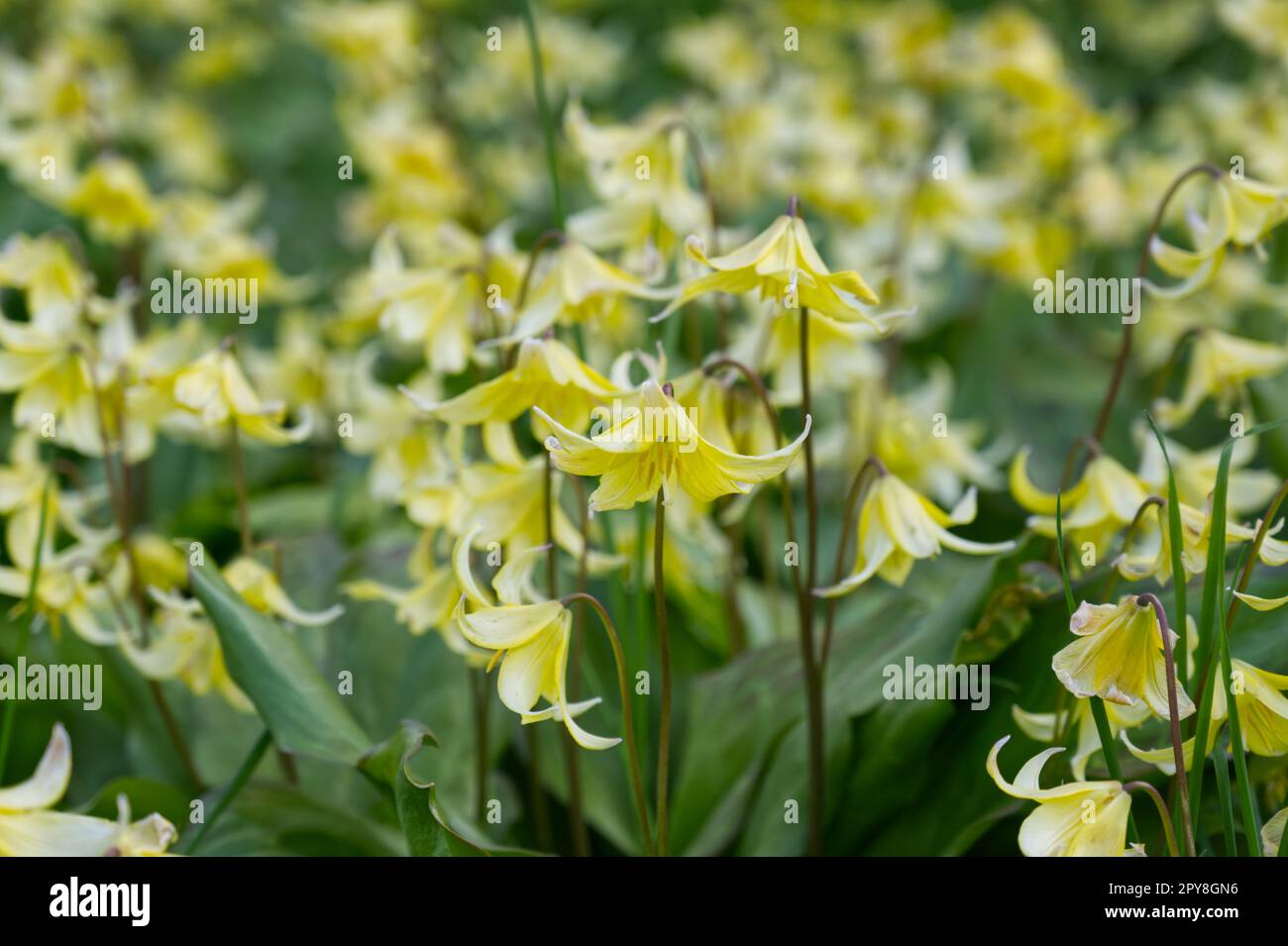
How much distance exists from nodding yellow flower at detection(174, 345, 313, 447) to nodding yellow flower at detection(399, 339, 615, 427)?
0.27m

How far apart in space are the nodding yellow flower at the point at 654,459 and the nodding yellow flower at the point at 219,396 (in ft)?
1.82

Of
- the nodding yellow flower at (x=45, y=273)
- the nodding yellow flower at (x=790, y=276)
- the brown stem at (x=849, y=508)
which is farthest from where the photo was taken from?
Answer: the nodding yellow flower at (x=45, y=273)

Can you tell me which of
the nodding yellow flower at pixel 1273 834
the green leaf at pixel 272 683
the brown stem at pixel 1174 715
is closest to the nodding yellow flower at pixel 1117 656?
the brown stem at pixel 1174 715

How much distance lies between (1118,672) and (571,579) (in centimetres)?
97

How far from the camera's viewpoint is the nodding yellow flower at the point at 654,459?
3.51ft

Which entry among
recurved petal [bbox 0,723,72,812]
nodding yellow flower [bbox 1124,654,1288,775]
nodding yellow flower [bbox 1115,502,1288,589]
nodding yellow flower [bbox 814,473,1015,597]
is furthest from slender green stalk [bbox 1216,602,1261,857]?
recurved petal [bbox 0,723,72,812]

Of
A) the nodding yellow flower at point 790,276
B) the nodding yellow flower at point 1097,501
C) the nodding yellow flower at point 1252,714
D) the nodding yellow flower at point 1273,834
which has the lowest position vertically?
the nodding yellow flower at point 1273,834

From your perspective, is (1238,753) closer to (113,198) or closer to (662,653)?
(662,653)

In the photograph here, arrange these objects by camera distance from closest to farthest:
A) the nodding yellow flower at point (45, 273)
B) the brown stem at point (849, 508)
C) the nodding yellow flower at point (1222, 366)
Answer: the brown stem at point (849, 508) → the nodding yellow flower at point (1222, 366) → the nodding yellow flower at point (45, 273)

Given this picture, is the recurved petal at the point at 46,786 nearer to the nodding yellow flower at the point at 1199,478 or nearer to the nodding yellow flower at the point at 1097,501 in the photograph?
the nodding yellow flower at the point at 1097,501

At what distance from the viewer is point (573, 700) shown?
1.68 m

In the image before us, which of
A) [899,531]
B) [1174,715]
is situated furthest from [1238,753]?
[899,531]
